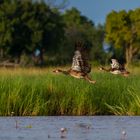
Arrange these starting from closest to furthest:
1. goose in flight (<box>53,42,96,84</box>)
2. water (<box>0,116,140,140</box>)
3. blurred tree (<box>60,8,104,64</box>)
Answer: water (<box>0,116,140,140</box>), goose in flight (<box>53,42,96,84</box>), blurred tree (<box>60,8,104,64</box>)

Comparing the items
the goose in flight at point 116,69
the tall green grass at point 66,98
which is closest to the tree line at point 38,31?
the goose in flight at point 116,69

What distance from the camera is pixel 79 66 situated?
1919cm

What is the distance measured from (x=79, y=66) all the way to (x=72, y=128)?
16.9 ft

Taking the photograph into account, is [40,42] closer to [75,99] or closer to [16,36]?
[16,36]

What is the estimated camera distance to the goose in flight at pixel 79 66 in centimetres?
1884

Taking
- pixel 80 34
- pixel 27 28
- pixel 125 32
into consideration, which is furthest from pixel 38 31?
pixel 80 34

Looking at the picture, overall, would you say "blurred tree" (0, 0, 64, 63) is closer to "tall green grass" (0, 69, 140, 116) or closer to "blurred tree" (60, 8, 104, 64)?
"blurred tree" (60, 8, 104, 64)

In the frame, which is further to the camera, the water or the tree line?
the tree line

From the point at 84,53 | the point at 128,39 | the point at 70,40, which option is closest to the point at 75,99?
the point at 84,53

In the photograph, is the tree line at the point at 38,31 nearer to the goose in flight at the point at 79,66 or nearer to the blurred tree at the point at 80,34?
the blurred tree at the point at 80,34

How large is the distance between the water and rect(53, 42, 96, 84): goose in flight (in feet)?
7.47

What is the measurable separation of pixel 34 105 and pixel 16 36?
42104 mm

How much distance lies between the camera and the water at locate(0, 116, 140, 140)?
493 inches

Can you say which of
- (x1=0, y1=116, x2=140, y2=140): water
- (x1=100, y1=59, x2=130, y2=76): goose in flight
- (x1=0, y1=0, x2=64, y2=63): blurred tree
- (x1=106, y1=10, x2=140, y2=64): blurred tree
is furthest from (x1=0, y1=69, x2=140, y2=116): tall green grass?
(x1=106, y1=10, x2=140, y2=64): blurred tree
